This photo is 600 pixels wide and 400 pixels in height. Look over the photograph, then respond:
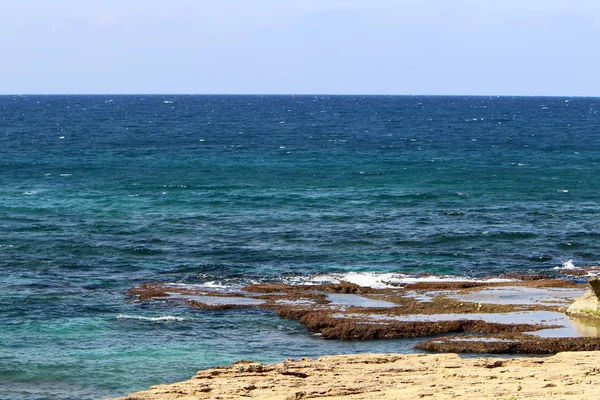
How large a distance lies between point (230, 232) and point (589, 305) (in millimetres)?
28721

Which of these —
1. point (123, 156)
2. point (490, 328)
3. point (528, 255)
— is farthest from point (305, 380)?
point (123, 156)

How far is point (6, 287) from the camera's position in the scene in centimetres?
4497

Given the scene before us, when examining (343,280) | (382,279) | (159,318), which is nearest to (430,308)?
(382,279)

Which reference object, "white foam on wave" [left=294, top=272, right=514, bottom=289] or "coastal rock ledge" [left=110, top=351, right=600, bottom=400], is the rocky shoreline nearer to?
"coastal rock ledge" [left=110, top=351, right=600, bottom=400]

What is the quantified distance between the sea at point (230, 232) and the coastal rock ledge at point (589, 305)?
7011 millimetres

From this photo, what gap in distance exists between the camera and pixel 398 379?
25172mm

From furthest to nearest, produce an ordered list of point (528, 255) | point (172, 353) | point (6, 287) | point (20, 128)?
point (20, 128)
point (528, 255)
point (6, 287)
point (172, 353)

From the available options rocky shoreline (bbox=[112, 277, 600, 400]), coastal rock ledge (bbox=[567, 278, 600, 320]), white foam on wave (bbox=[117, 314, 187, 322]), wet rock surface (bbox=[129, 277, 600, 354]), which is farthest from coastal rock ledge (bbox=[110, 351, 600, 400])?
white foam on wave (bbox=[117, 314, 187, 322])

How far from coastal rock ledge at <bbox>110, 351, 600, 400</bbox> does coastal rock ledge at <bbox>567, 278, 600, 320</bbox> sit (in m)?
7.78

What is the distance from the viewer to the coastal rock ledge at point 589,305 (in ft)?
118

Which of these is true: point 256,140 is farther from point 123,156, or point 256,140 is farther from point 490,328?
point 490,328

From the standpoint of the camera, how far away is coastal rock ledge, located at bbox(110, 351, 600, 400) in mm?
22484

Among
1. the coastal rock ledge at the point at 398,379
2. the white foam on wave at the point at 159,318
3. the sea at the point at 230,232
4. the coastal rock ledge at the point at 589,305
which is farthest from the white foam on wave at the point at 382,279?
the coastal rock ledge at the point at 398,379

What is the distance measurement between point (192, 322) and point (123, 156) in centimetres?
7245
